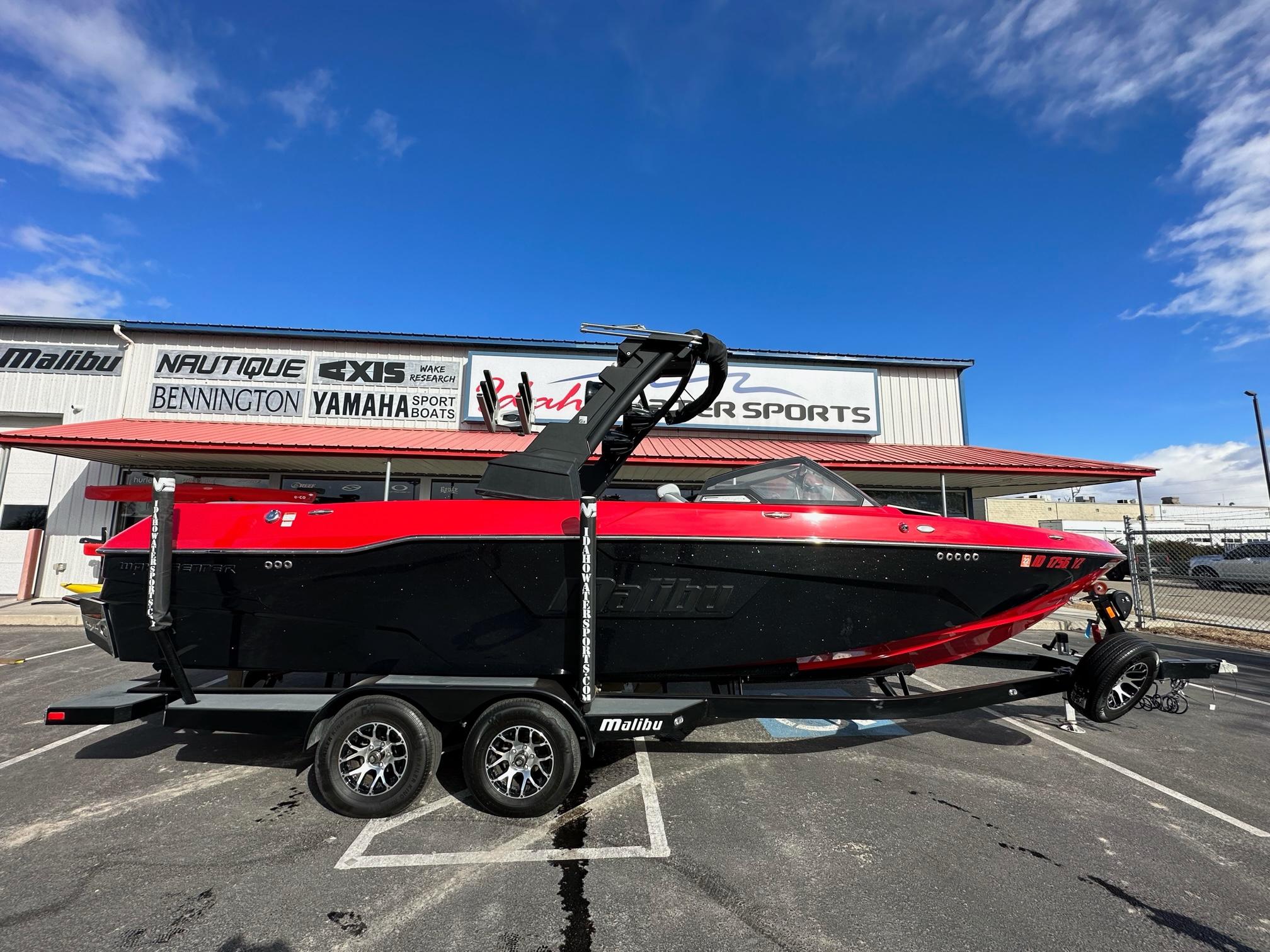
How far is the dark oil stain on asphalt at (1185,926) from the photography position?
221 centimetres

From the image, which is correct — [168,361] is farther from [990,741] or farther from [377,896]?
[990,741]

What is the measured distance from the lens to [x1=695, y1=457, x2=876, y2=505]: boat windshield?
12.2 ft

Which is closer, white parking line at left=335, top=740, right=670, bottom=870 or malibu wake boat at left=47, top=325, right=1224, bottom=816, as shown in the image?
white parking line at left=335, top=740, right=670, bottom=870

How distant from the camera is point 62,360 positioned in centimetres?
1213

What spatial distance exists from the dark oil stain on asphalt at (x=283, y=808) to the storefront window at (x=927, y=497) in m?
11.7

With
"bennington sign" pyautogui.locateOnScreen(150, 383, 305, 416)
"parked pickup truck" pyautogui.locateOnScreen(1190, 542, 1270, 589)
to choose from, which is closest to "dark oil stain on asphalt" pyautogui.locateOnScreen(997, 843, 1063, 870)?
"parked pickup truck" pyautogui.locateOnScreen(1190, 542, 1270, 589)

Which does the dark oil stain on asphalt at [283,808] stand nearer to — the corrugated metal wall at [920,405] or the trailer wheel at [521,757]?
the trailer wheel at [521,757]

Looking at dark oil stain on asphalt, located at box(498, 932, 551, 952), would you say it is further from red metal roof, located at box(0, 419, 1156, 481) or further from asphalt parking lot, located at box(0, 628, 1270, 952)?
red metal roof, located at box(0, 419, 1156, 481)

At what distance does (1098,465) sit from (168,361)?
19.4 metres

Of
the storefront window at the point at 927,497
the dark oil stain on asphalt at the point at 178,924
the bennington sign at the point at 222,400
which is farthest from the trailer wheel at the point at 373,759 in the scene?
the storefront window at the point at 927,497

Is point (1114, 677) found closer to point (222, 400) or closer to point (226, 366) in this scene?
point (222, 400)

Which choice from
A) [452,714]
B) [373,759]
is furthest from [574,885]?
[373,759]

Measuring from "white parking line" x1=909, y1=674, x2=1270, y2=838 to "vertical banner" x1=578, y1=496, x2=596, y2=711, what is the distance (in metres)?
3.78

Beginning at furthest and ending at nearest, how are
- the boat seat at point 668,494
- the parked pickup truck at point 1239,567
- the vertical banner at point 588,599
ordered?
the parked pickup truck at point 1239,567
the boat seat at point 668,494
the vertical banner at point 588,599
